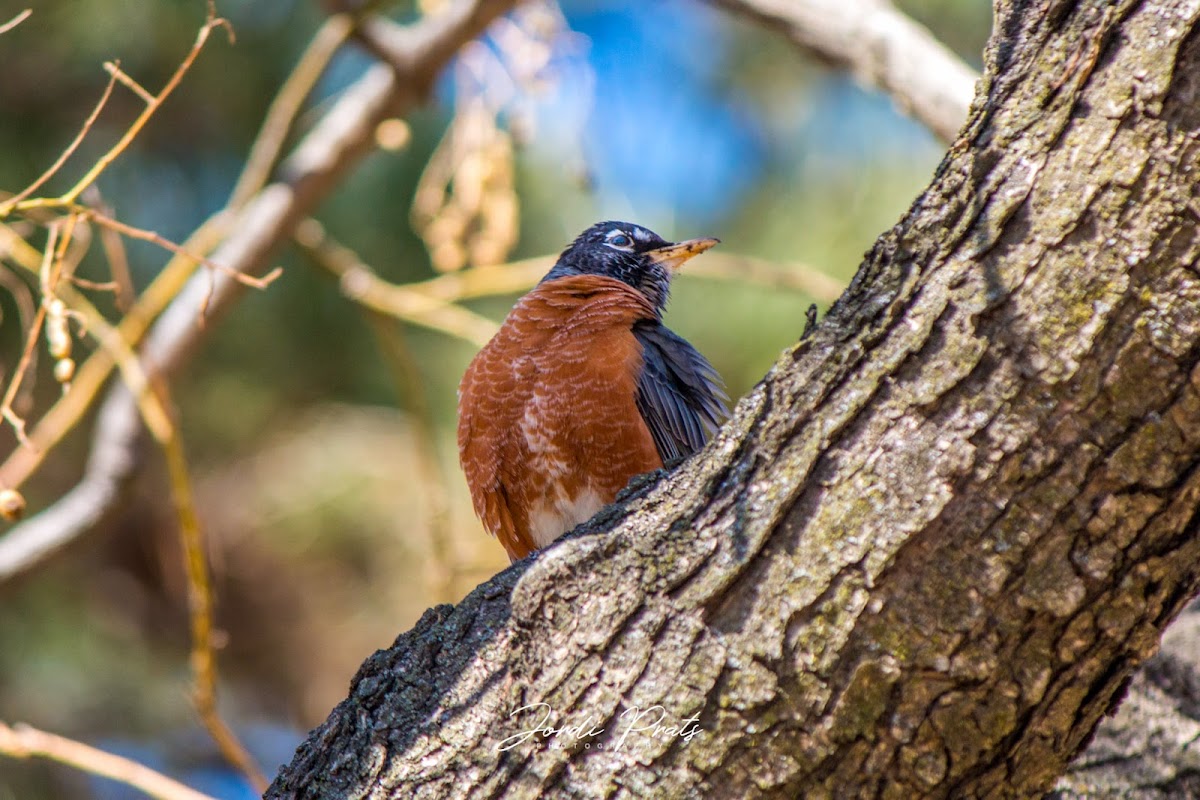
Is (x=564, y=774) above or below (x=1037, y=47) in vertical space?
below

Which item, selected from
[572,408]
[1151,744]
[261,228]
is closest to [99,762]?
[572,408]

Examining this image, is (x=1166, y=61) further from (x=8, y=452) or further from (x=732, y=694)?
(x=8, y=452)

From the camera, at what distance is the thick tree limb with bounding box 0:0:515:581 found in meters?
4.08

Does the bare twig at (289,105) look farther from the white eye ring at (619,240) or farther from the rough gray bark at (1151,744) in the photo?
the rough gray bark at (1151,744)

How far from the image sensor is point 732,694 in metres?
1.65

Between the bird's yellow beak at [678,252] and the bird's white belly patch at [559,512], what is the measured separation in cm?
140

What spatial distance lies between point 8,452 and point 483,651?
17.8ft

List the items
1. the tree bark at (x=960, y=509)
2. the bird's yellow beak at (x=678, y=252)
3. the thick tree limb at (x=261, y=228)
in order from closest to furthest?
the tree bark at (x=960, y=509) < the thick tree limb at (x=261, y=228) < the bird's yellow beak at (x=678, y=252)

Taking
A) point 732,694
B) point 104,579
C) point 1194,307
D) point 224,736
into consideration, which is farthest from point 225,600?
point 1194,307

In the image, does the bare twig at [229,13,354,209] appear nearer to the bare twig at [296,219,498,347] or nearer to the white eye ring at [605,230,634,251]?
the bare twig at [296,219,498,347]

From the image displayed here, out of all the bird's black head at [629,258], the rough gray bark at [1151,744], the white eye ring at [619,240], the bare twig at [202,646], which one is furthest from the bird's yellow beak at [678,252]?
the rough gray bark at [1151,744]

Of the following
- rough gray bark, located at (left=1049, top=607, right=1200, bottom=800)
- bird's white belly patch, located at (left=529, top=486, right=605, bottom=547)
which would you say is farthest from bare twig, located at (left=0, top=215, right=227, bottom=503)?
rough gray bark, located at (left=1049, top=607, right=1200, bottom=800)

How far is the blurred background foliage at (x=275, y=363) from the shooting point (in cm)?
660

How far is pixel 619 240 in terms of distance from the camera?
4.92m
